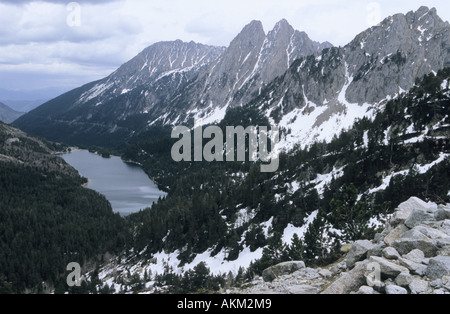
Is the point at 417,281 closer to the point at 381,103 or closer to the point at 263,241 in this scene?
the point at 263,241

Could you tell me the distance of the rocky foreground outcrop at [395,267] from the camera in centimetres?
1332

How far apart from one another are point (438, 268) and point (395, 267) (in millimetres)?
1664

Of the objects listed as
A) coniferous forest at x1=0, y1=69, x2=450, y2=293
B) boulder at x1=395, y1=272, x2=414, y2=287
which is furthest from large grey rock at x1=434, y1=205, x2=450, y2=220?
coniferous forest at x1=0, y1=69, x2=450, y2=293

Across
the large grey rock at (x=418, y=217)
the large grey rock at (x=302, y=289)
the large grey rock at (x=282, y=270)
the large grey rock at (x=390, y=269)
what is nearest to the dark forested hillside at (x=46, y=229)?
the large grey rock at (x=282, y=270)

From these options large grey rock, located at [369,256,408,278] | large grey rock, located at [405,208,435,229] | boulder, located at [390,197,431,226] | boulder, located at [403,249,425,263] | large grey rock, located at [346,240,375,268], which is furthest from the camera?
boulder, located at [390,197,431,226]

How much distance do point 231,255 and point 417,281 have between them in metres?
63.1

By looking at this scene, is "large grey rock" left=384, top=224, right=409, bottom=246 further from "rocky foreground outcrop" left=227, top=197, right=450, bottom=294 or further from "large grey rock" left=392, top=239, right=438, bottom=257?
"large grey rock" left=392, top=239, right=438, bottom=257

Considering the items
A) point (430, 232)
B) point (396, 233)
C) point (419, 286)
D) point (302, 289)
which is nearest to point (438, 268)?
point (419, 286)

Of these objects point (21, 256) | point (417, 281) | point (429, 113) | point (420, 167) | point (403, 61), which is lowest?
point (21, 256)

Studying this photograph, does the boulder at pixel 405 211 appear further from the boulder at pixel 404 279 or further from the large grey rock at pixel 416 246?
the boulder at pixel 404 279

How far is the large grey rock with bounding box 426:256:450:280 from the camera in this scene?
43.9 feet

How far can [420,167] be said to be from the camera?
2589 inches

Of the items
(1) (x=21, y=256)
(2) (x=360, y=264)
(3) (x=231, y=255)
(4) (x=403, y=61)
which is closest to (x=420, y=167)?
(3) (x=231, y=255)

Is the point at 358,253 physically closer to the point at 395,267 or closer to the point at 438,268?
the point at 395,267
